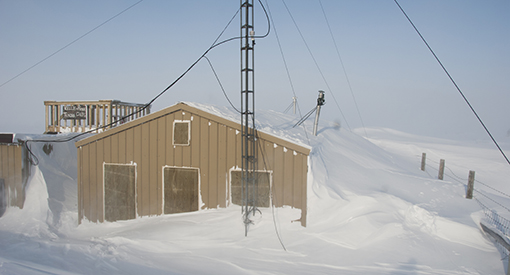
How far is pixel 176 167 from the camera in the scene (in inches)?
348

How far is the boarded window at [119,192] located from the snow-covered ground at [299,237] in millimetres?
320

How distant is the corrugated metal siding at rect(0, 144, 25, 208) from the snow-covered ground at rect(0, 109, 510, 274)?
0.37 meters

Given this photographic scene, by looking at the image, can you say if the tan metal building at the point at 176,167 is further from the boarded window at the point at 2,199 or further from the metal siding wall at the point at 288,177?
the boarded window at the point at 2,199

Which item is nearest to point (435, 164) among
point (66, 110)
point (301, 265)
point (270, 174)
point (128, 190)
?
point (270, 174)

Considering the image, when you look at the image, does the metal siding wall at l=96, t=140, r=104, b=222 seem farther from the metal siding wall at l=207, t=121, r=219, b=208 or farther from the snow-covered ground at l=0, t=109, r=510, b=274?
the metal siding wall at l=207, t=121, r=219, b=208

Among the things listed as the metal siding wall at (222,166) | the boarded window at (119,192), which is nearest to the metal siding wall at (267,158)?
the metal siding wall at (222,166)

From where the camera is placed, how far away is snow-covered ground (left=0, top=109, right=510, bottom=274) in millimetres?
5738

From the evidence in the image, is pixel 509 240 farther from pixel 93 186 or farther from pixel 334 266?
pixel 93 186

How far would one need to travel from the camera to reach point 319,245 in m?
6.77

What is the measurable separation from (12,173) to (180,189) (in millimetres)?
7274

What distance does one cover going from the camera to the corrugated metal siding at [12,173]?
10.9 metres

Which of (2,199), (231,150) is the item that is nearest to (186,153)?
(231,150)

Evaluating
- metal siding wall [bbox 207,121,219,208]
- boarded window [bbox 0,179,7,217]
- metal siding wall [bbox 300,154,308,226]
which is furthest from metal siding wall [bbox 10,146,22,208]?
metal siding wall [bbox 300,154,308,226]

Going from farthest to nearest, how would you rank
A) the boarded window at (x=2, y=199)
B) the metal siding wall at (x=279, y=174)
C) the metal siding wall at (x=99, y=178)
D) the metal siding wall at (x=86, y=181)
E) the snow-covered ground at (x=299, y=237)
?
1. the boarded window at (x=2, y=199)
2. the metal siding wall at (x=86, y=181)
3. the metal siding wall at (x=99, y=178)
4. the metal siding wall at (x=279, y=174)
5. the snow-covered ground at (x=299, y=237)
